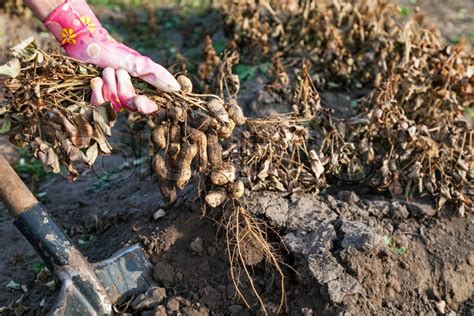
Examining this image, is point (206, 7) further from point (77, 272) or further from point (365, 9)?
point (77, 272)

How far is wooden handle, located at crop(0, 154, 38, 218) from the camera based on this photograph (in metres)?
2.53

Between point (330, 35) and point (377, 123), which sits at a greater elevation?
point (330, 35)

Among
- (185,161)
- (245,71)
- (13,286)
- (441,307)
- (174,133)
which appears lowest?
(441,307)

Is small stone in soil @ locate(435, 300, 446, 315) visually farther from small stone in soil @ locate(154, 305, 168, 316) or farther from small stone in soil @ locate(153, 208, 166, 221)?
small stone in soil @ locate(153, 208, 166, 221)

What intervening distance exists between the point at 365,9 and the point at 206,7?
180 cm

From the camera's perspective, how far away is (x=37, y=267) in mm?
3059

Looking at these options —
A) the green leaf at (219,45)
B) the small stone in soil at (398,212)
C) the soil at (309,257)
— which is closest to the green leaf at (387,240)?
the soil at (309,257)

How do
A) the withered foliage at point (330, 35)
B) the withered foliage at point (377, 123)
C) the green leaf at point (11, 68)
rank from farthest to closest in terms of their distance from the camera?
1. the withered foliage at point (330, 35)
2. the withered foliage at point (377, 123)
3. the green leaf at point (11, 68)

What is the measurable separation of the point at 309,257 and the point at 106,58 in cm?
111

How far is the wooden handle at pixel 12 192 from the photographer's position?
2.53 metres

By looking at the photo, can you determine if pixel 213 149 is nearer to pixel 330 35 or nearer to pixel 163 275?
pixel 163 275

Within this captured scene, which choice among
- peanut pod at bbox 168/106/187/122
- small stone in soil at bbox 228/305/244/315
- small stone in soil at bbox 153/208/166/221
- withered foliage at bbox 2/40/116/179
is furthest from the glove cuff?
small stone in soil at bbox 228/305/244/315

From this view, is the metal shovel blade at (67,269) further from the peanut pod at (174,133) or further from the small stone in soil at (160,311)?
the peanut pod at (174,133)

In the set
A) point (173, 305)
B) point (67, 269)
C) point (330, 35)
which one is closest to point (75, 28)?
point (67, 269)
